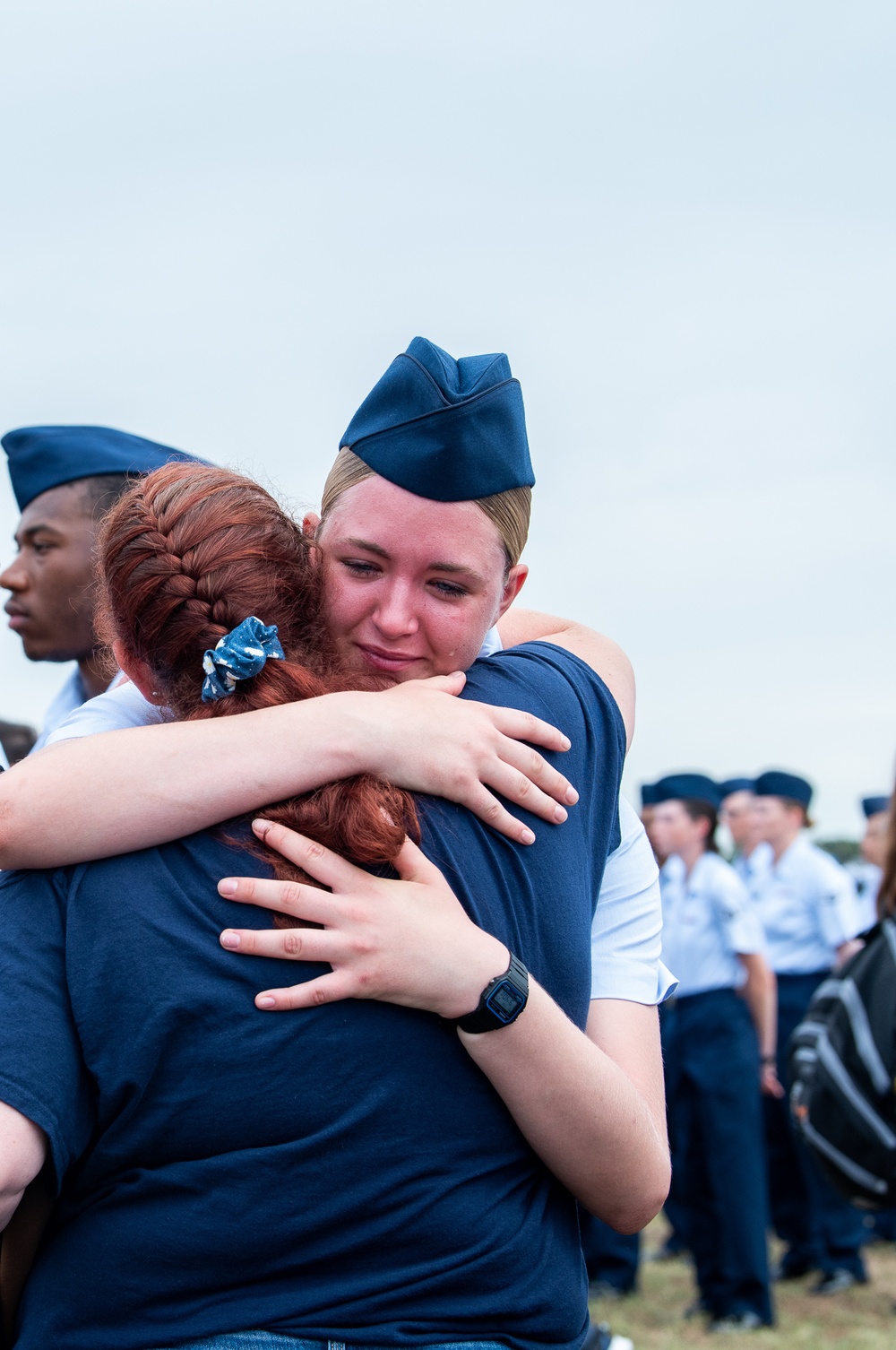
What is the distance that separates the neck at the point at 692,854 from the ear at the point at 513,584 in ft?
22.0

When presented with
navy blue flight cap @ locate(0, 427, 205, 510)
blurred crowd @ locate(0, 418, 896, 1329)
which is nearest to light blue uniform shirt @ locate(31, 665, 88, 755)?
navy blue flight cap @ locate(0, 427, 205, 510)

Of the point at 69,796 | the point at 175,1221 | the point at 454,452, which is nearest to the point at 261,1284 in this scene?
the point at 175,1221

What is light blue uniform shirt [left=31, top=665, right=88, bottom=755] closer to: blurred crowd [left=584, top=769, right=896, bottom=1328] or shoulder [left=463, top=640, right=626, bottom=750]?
shoulder [left=463, top=640, right=626, bottom=750]

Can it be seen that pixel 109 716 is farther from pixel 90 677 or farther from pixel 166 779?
pixel 90 677

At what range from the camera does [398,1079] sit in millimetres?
1465

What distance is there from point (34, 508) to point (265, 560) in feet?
7.32

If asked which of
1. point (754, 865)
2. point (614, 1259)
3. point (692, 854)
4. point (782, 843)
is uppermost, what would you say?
point (692, 854)

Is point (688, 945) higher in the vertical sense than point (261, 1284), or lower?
lower

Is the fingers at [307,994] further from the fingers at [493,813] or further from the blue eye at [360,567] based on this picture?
the blue eye at [360,567]

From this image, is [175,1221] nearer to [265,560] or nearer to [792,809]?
[265,560]

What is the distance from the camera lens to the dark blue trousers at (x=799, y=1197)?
860 cm

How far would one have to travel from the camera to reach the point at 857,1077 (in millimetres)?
3611

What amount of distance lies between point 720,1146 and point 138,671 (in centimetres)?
678

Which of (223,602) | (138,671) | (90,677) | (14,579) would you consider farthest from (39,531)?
(223,602)
